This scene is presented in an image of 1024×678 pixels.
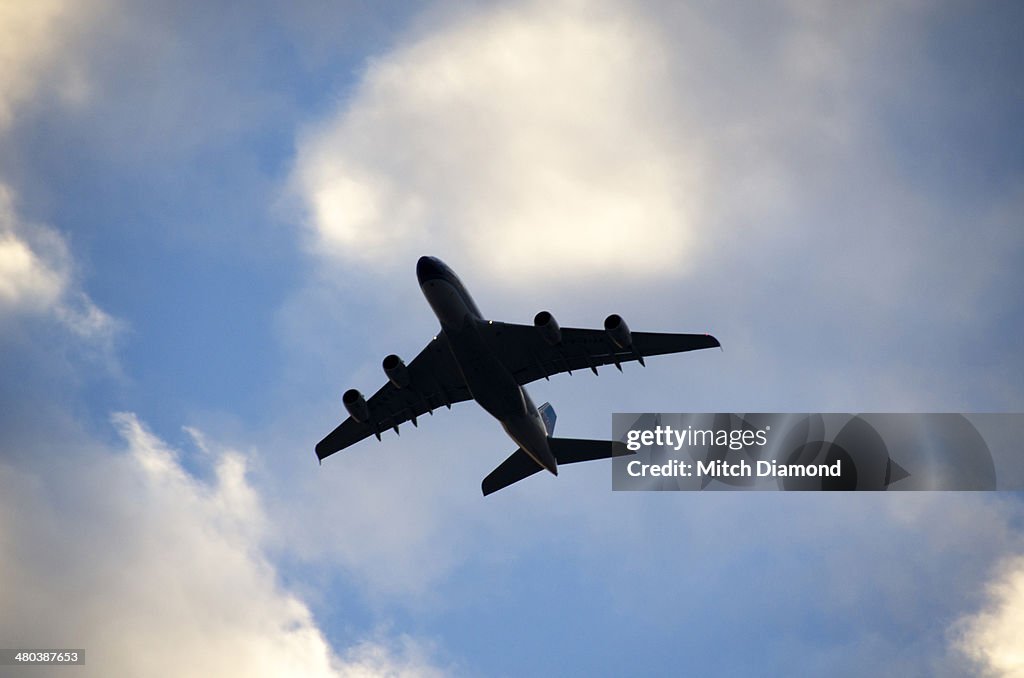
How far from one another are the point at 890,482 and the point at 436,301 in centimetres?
2208

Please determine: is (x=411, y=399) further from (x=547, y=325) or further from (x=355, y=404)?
(x=547, y=325)

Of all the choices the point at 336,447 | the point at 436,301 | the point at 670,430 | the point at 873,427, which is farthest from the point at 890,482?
the point at 336,447

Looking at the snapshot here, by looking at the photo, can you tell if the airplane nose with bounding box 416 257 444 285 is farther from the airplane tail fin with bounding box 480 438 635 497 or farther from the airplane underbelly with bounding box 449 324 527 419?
the airplane tail fin with bounding box 480 438 635 497

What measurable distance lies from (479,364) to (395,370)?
4914 mm

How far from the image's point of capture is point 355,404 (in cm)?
4022

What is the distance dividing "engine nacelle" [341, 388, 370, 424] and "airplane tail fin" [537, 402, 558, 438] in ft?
28.1

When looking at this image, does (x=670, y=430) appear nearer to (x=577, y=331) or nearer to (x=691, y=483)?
(x=691, y=483)

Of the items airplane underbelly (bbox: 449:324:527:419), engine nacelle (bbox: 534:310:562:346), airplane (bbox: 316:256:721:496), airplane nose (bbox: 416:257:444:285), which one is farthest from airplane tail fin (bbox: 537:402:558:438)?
airplane nose (bbox: 416:257:444:285)

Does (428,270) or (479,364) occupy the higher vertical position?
(428,270)

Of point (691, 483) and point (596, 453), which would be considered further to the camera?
point (596, 453)

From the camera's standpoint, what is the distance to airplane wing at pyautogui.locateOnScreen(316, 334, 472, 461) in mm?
41438

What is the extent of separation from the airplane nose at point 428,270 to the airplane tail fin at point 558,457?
979cm

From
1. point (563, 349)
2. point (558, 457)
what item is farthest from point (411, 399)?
point (563, 349)

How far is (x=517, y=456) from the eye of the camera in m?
41.9
